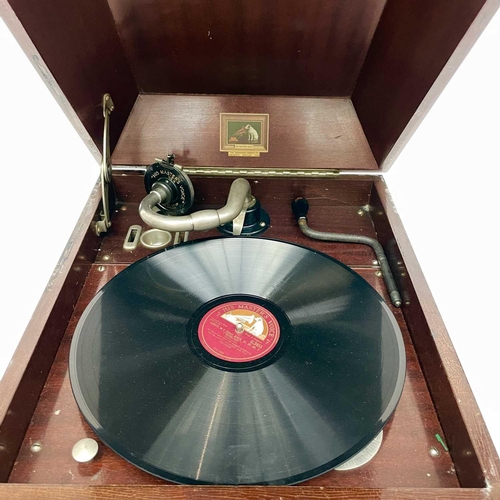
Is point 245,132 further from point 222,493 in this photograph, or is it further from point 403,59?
point 222,493

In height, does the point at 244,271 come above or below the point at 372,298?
above

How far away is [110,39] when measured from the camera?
1313 millimetres

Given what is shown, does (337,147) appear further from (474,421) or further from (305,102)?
(474,421)

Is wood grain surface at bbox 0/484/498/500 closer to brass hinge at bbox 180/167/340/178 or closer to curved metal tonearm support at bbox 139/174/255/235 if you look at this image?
curved metal tonearm support at bbox 139/174/255/235

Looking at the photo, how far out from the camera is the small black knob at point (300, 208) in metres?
1.53

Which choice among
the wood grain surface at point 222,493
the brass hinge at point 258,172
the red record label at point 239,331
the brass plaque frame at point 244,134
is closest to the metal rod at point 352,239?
the brass hinge at point 258,172

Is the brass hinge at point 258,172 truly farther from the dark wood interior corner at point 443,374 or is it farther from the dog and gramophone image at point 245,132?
the dark wood interior corner at point 443,374

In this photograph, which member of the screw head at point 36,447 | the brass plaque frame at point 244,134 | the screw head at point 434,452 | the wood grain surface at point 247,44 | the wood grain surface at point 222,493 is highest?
the wood grain surface at point 247,44

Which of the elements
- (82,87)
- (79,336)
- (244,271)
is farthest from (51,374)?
(82,87)

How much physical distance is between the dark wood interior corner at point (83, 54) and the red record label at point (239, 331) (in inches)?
27.9

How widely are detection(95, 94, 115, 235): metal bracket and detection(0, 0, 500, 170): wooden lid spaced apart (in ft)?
0.09

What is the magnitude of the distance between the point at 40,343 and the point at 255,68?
41.1 inches

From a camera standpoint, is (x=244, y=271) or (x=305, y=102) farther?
(x=305, y=102)

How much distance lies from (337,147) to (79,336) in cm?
103
